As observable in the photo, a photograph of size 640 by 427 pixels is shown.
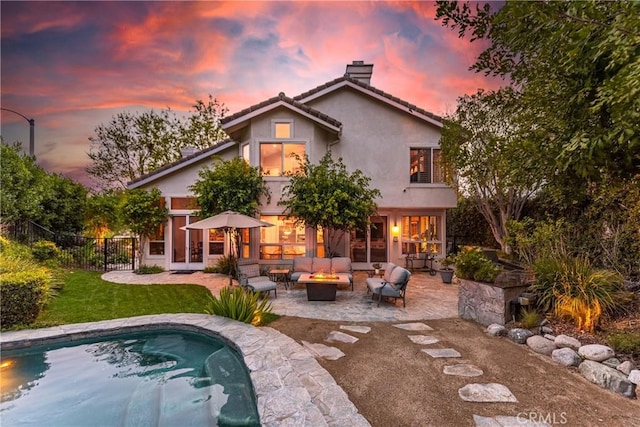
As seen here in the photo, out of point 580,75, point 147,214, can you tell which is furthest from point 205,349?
point 147,214

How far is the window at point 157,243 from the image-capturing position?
14.4m

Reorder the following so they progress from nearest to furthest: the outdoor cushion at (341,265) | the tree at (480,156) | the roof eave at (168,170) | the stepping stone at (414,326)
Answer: the stepping stone at (414,326), the outdoor cushion at (341,265), the tree at (480,156), the roof eave at (168,170)

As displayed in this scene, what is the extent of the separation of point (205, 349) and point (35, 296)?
441cm

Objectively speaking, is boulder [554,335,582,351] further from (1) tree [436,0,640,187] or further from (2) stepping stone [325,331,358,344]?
(2) stepping stone [325,331,358,344]

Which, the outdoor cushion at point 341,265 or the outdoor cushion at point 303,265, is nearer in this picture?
the outdoor cushion at point 341,265

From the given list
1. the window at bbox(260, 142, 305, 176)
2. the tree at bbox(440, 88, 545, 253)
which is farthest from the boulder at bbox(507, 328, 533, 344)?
the window at bbox(260, 142, 305, 176)

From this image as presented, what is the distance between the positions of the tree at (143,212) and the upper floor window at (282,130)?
6.34 m

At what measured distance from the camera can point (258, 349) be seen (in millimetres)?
5457

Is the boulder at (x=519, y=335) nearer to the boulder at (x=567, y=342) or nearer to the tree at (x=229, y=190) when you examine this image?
the boulder at (x=567, y=342)

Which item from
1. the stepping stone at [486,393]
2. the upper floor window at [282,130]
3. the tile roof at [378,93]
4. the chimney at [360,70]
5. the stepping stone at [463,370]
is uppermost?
the chimney at [360,70]

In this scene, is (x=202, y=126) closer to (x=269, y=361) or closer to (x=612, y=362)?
(x=269, y=361)

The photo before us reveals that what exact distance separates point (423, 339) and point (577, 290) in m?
3.27

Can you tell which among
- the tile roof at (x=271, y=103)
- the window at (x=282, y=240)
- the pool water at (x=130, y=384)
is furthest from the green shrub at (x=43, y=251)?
the tile roof at (x=271, y=103)

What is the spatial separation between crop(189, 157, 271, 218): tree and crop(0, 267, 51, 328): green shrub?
5839mm
